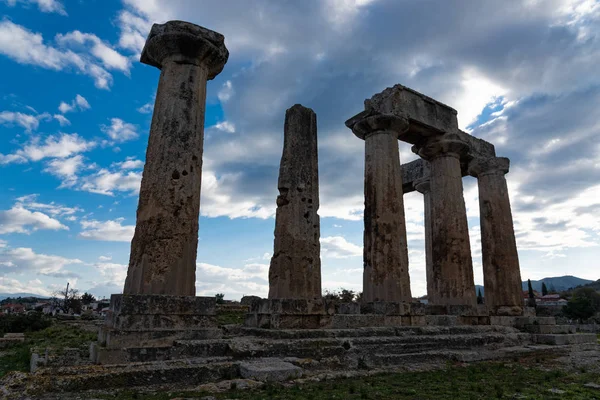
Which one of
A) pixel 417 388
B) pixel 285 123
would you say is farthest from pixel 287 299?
pixel 285 123

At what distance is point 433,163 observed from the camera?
1585 cm

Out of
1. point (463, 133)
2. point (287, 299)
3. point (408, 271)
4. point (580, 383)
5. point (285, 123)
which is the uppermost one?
point (463, 133)

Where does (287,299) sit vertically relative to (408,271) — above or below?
below

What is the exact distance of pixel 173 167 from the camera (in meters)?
7.63

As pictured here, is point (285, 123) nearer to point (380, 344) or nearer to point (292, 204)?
point (292, 204)

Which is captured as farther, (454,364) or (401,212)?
(401,212)

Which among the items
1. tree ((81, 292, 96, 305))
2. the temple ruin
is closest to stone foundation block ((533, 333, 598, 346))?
the temple ruin

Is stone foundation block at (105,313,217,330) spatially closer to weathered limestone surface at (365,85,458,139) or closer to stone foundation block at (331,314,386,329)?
stone foundation block at (331,314,386,329)

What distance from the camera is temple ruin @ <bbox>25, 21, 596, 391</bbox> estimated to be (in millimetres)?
6551

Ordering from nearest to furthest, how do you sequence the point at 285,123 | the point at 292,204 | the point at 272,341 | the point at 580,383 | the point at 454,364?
the point at 580,383 → the point at 272,341 → the point at 454,364 → the point at 292,204 → the point at 285,123

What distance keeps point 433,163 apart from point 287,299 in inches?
368

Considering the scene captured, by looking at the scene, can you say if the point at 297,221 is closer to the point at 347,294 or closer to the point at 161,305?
the point at 161,305

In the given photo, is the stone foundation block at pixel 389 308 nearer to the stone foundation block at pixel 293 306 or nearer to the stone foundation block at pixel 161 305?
the stone foundation block at pixel 293 306

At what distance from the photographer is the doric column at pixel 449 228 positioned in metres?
14.1
